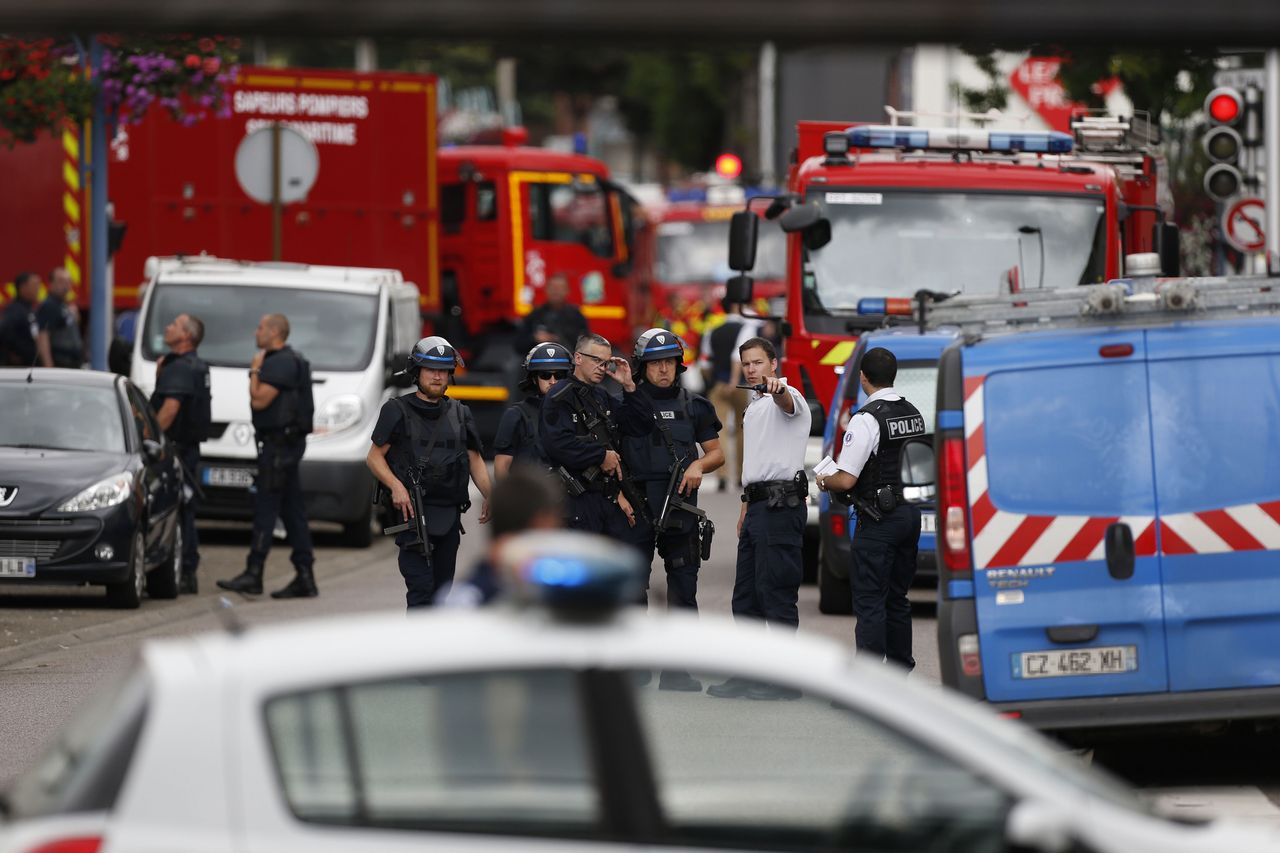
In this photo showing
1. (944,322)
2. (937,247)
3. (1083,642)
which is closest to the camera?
(1083,642)

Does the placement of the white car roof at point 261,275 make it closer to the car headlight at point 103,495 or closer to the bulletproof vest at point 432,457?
the car headlight at point 103,495

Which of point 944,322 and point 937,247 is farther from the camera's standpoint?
point 937,247

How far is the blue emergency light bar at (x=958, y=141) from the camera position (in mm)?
19078

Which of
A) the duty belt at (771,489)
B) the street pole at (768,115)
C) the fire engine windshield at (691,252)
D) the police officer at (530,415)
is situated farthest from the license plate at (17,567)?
the street pole at (768,115)

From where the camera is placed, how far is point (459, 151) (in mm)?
29797

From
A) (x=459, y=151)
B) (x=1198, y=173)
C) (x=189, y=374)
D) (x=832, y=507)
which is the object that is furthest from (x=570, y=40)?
(x=1198, y=173)

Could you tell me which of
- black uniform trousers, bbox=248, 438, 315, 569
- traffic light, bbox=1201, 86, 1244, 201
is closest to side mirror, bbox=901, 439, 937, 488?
black uniform trousers, bbox=248, 438, 315, 569

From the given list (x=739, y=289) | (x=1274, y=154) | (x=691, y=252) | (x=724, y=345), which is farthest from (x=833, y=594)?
(x=691, y=252)

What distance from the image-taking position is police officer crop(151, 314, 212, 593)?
1703 centimetres

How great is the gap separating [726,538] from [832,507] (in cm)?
564

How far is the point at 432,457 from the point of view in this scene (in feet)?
40.5

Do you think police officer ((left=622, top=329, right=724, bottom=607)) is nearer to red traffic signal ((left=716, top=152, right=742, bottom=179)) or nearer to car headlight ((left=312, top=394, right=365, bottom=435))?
car headlight ((left=312, top=394, right=365, bottom=435))

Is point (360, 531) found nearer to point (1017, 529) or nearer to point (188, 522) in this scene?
point (188, 522)

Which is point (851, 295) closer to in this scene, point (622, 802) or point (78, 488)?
point (78, 488)
